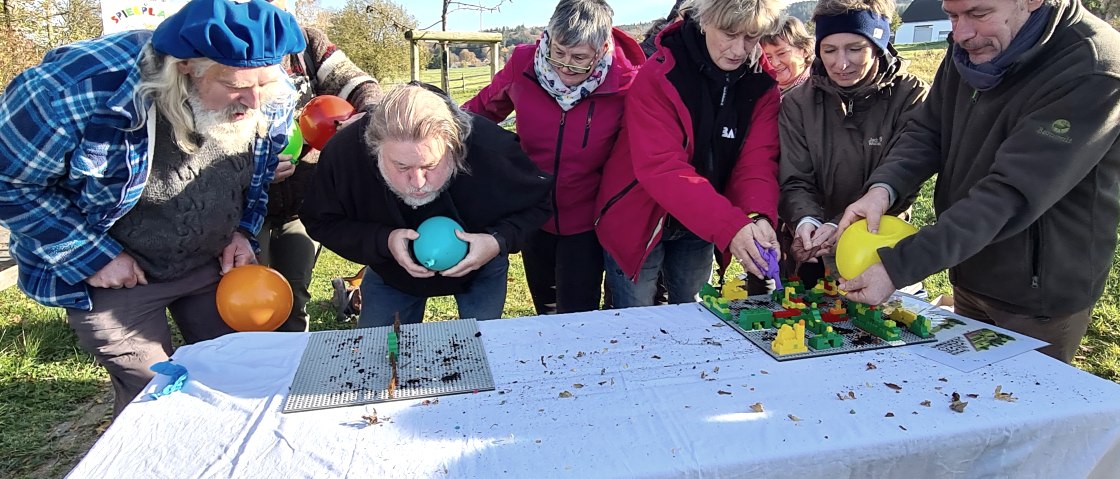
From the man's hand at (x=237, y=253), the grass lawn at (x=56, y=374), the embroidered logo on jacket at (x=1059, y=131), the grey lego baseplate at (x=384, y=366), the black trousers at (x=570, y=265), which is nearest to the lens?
the grey lego baseplate at (x=384, y=366)

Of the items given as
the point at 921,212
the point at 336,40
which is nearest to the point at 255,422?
the point at 921,212

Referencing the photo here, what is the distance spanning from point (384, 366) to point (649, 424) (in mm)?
746

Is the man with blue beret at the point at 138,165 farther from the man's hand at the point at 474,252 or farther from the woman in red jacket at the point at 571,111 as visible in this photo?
the woman in red jacket at the point at 571,111

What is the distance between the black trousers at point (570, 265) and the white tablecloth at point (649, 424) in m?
1.09

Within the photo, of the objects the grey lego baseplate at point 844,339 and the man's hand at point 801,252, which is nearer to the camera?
the grey lego baseplate at point 844,339

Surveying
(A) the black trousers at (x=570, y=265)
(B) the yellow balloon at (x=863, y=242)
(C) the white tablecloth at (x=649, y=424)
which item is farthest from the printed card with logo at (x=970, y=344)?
(A) the black trousers at (x=570, y=265)

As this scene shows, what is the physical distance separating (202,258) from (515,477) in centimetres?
162

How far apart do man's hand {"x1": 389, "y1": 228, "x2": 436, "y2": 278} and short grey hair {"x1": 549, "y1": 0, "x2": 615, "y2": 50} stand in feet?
3.08

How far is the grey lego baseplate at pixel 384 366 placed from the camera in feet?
5.43

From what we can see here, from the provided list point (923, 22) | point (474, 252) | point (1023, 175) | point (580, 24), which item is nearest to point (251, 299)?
point (474, 252)

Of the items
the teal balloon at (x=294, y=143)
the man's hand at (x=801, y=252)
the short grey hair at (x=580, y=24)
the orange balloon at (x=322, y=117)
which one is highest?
the short grey hair at (x=580, y=24)

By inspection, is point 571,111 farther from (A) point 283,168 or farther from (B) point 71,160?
(B) point 71,160

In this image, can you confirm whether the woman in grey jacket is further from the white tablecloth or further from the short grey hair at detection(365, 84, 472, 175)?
the short grey hair at detection(365, 84, 472, 175)

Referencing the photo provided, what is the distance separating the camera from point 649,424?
152 centimetres
